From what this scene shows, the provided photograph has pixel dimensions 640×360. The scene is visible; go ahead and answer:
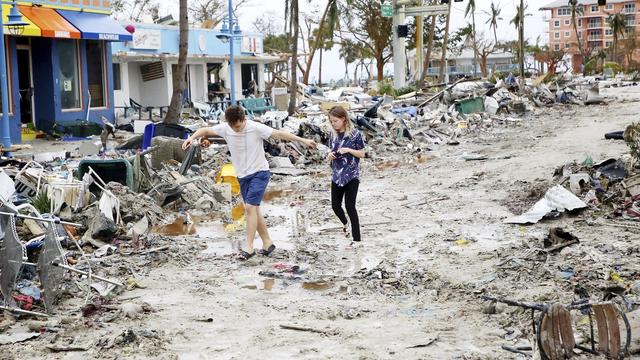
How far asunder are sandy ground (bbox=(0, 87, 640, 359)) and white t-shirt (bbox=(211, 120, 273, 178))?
953 millimetres

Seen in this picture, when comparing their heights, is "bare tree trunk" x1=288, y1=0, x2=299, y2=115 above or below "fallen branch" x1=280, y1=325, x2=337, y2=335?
above

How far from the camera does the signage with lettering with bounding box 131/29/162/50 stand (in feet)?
108

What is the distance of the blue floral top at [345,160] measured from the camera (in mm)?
8742

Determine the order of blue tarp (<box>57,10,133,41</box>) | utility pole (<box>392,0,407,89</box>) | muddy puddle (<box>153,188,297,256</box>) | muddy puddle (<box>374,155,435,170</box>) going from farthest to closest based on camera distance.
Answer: utility pole (<box>392,0,407,89</box>) < blue tarp (<box>57,10,133,41</box>) < muddy puddle (<box>374,155,435,170</box>) < muddy puddle (<box>153,188,297,256</box>)

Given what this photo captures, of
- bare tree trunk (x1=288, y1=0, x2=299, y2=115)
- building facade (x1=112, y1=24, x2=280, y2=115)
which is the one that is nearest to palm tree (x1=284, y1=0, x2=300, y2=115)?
bare tree trunk (x1=288, y1=0, x2=299, y2=115)

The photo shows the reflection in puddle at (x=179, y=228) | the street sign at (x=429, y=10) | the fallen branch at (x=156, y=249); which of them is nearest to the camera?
the fallen branch at (x=156, y=249)

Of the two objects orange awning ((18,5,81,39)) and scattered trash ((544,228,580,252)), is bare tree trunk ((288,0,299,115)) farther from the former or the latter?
scattered trash ((544,228,580,252))

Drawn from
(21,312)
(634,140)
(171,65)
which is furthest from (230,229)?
(171,65)

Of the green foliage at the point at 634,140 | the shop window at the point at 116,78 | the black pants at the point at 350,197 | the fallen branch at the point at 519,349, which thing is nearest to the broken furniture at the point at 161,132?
the black pants at the point at 350,197

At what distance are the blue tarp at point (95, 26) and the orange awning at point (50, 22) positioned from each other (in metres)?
0.34

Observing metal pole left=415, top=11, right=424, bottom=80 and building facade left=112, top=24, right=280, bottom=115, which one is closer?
building facade left=112, top=24, right=280, bottom=115

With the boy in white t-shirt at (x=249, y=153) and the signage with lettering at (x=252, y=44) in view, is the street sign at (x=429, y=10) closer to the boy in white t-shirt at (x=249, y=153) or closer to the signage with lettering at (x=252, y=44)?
the signage with lettering at (x=252, y=44)

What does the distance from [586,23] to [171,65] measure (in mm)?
118394

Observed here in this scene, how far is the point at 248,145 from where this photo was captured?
8.35m
